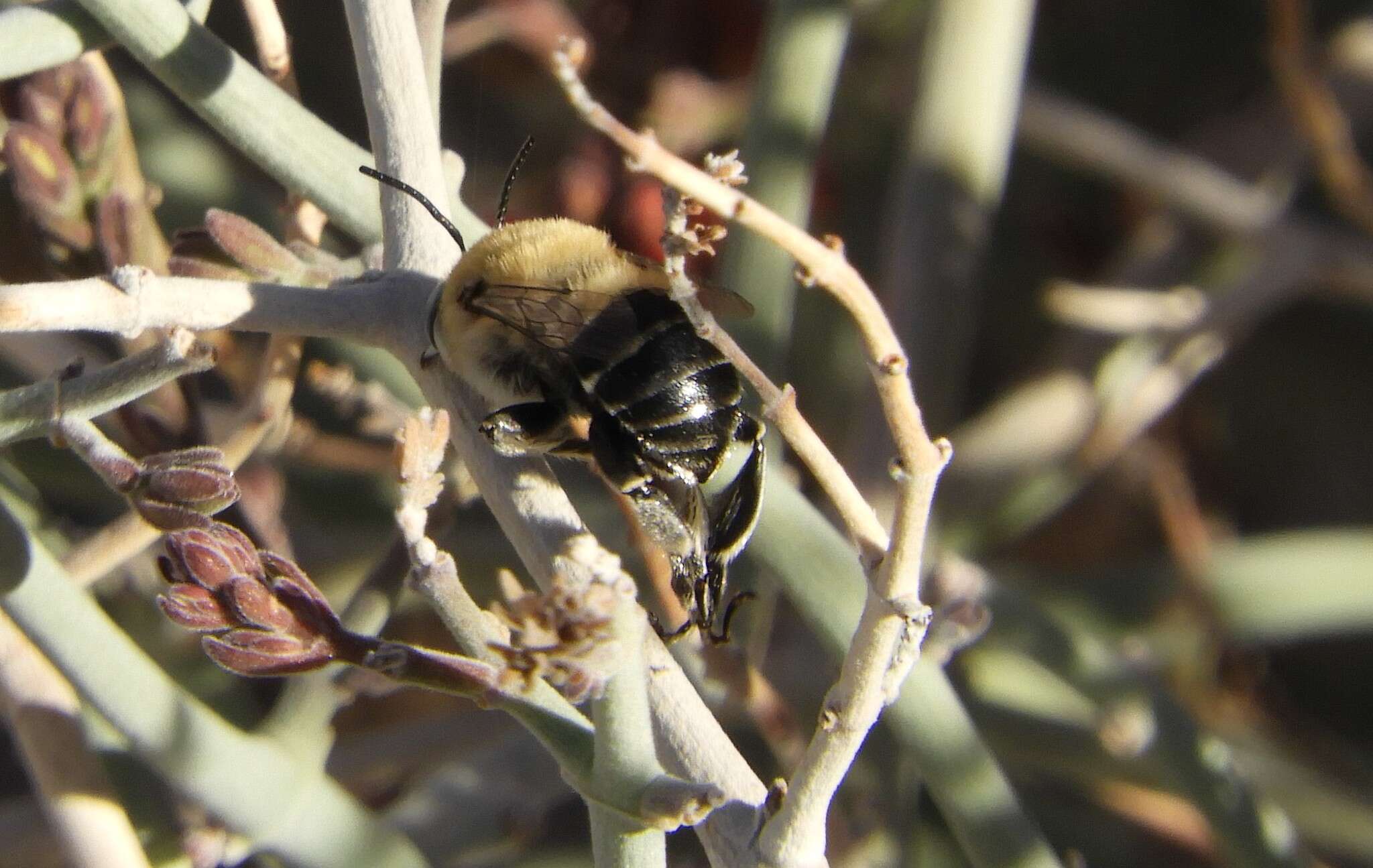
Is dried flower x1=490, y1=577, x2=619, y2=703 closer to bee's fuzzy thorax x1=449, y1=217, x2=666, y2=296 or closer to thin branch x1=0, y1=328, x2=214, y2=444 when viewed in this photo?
thin branch x1=0, y1=328, x2=214, y2=444

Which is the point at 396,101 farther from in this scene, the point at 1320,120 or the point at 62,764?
the point at 1320,120

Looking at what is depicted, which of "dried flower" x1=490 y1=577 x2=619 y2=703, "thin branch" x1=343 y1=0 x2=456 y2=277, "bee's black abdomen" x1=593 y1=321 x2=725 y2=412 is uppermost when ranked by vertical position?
"thin branch" x1=343 y1=0 x2=456 y2=277

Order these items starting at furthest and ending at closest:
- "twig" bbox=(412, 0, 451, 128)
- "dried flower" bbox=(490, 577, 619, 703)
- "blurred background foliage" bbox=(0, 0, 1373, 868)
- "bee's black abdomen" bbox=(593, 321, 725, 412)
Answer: "blurred background foliage" bbox=(0, 0, 1373, 868)
"bee's black abdomen" bbox=(593, 321, 725, 412)
"twig" bbox=(412, 0, 451, 128)
"dried flower" bbox=(490, 577, 619, 703)

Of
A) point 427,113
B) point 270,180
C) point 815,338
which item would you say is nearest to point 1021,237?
point 815,338

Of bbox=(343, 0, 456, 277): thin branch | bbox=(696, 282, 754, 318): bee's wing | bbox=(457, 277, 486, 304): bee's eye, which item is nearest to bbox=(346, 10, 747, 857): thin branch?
bbox=(343, 0, 456, 277): thin branch

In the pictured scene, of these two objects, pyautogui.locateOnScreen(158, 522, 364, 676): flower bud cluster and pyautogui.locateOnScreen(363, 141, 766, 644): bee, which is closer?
pyautogui.locateOnScreen(158, 522, 364, 676): flower bud cluster

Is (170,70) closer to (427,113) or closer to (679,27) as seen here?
(427,113)

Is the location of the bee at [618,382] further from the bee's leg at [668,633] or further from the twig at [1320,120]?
the twig at [1320,120]
